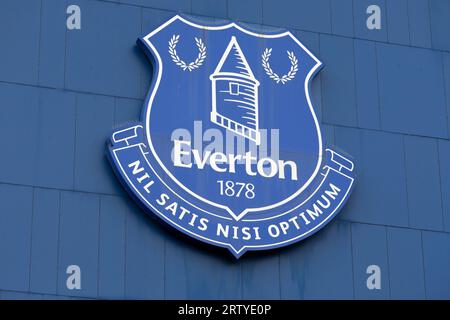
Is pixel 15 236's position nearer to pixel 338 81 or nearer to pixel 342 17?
pixel 338 81

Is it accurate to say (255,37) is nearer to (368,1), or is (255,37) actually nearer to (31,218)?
(368,1)

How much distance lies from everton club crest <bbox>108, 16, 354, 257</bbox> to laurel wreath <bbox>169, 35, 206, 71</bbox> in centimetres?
1

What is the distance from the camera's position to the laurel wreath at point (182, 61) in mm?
23031

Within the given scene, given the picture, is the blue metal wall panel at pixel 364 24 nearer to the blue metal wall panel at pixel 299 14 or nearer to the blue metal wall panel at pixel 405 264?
the blue metal wall panel at pixel 299 14

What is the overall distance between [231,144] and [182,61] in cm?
137

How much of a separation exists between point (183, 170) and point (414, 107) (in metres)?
3.87

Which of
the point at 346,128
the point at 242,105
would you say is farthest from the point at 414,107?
the point at 242,105

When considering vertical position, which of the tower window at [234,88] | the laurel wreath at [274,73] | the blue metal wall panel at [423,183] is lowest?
the blue metal wall panel at [423,183]

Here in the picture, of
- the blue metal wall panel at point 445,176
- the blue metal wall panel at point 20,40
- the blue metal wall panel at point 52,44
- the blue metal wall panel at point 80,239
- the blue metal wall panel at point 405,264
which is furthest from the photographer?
the blue metal wall panel at point 445,176

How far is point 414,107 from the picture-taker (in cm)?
2423

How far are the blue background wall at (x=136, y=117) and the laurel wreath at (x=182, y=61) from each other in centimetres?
41

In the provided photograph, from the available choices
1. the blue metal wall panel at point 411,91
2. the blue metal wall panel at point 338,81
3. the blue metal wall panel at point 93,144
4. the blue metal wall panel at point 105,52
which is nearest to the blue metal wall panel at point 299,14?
the blue metal wall panel at point 338,81

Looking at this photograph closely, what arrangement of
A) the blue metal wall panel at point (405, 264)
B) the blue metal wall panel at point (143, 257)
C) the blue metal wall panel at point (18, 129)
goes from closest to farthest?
the blue metal wall panel at point (143, 257)
the blue metal wall panel at point (18, 129)
the blue metal wall panel at point (405, 264)

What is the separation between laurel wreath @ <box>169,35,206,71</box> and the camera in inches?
907
